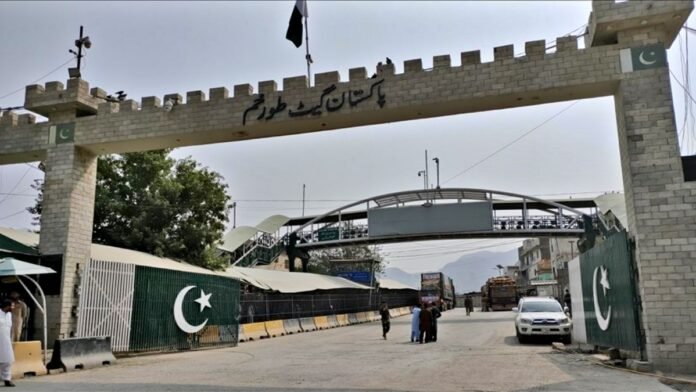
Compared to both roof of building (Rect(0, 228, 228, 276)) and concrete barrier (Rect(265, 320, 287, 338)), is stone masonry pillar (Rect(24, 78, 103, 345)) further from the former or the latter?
concrete barrier (Rect(265, 320, 287, 338))

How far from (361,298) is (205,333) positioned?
2300 cm

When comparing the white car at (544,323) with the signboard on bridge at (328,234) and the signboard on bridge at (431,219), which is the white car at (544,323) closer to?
the signboard on bridge at (431,219)

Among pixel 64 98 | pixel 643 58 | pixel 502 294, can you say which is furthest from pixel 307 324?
pixel 502 294

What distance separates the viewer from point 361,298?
136 feet

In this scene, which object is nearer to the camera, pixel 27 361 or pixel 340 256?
pixel 27 361

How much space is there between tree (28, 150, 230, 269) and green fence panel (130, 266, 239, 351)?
6.31 meters

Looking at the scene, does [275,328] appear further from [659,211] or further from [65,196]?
[659,211]

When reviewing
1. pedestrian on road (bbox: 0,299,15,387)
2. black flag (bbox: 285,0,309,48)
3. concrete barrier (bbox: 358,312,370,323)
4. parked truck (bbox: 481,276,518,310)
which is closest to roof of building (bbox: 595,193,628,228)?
black flag (bbox: 285,0,309,48)

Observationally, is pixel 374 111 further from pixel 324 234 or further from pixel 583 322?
pixel 324 234

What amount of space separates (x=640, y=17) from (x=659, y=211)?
14.0 feet

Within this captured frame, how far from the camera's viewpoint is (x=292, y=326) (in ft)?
93.1

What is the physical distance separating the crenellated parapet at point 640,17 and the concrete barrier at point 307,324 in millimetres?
21625

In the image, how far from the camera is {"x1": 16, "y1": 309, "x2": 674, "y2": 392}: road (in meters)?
9.89

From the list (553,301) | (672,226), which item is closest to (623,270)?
(672,226)
